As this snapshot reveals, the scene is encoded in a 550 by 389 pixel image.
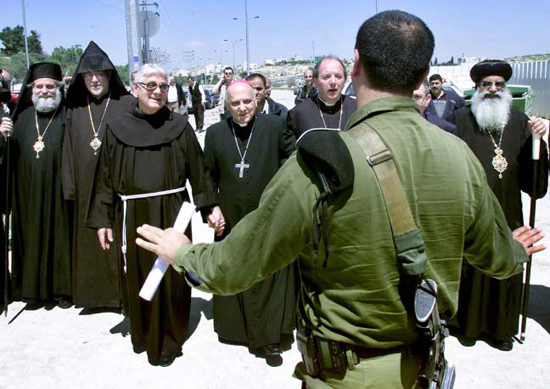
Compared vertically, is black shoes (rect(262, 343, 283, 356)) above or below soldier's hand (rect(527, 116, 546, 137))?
below

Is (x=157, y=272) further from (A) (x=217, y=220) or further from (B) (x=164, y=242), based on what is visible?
(A) (x=217, y=220)

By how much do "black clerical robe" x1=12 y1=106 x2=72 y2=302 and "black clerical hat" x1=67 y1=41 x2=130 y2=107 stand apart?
0.79ft

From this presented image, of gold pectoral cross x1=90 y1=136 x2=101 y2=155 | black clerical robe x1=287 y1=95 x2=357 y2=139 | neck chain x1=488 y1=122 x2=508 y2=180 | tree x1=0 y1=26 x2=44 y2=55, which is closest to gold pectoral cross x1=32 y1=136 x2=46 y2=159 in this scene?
gold pectoral cross x1=90 y1=136 x2=101 y2=155

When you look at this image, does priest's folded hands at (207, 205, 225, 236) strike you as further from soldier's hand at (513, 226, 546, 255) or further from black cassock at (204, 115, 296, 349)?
soldier's hand at (513, 226, 546, 255)

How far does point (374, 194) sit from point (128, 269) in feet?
10.3

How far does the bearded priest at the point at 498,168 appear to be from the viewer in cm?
440

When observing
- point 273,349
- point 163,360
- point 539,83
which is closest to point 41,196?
point 163,360

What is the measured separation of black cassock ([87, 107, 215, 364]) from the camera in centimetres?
433

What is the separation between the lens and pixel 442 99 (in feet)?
33.1

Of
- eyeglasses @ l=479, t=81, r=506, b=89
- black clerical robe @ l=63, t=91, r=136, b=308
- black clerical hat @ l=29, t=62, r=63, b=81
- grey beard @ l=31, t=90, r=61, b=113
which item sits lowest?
black clerical robe @ l=63, t=91, r=136, b=308

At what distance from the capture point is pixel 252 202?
4531 millimetres

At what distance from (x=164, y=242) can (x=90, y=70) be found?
12.1 feet

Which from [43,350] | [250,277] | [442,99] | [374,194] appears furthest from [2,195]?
[442,99]

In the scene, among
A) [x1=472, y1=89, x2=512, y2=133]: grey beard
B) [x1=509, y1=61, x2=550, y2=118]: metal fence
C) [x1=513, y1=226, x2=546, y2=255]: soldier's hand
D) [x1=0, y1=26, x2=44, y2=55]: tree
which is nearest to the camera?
[x1=513, y1=226, x2=546, y2=255]: soldier's hand
